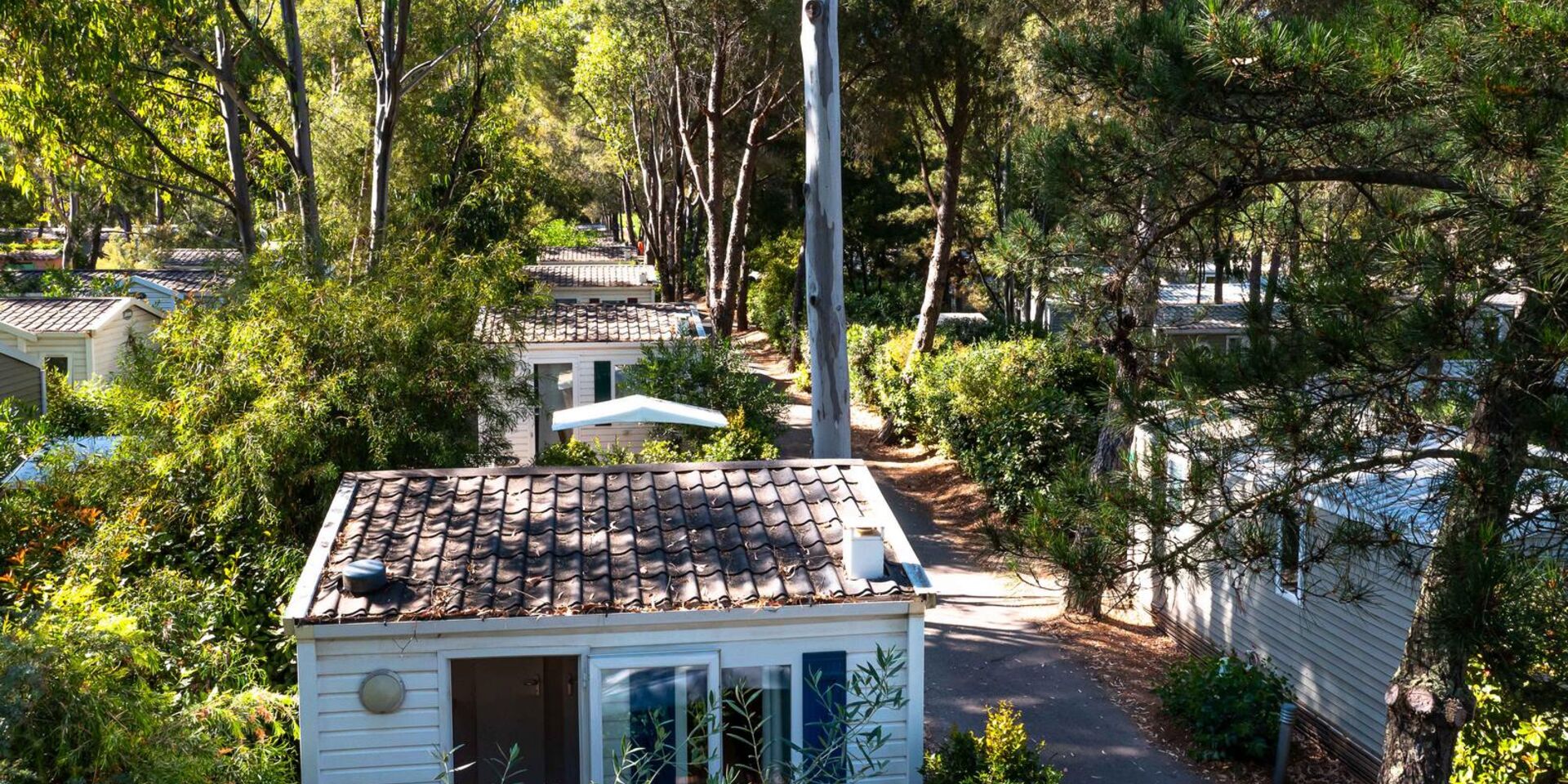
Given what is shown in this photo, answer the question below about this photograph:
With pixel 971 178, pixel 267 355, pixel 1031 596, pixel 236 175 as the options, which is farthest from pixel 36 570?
pixel 971 178

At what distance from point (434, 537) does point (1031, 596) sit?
30.4ft

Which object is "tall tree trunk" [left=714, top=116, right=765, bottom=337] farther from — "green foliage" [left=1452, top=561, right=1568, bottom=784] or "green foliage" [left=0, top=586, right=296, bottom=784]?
"green foliage" [left=1452, top=561, right=1568, bottom=784]

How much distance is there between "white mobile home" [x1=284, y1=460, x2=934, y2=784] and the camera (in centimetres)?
707

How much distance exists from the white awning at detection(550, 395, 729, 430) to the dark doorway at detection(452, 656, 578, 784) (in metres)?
5.85

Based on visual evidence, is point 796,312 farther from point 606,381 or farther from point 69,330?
point 69,330

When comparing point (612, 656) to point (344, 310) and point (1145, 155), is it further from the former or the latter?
point (344, 310)

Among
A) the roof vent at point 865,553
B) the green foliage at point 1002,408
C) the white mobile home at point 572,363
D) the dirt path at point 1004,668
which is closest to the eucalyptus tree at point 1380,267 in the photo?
the roof vent at point 865,553

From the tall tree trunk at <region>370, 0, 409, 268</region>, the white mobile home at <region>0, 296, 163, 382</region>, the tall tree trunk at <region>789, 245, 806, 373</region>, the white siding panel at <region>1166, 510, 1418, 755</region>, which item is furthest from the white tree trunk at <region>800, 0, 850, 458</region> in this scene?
the tall tree trunk at <region>789, 245, 806, 373</region>

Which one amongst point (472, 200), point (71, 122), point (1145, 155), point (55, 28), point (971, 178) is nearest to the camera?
point (1145, 155)

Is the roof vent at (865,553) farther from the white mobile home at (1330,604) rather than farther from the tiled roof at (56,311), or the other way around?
the tiled roof at (56,311)

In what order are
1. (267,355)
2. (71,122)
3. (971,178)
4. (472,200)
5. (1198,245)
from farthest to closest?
(971,178) < (472,200) < (71,122) < (267,355) < (1198,245)

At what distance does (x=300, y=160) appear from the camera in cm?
1520

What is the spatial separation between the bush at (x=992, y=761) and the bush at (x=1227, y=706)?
10.4 feet

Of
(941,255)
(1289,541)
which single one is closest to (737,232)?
(941,255)
